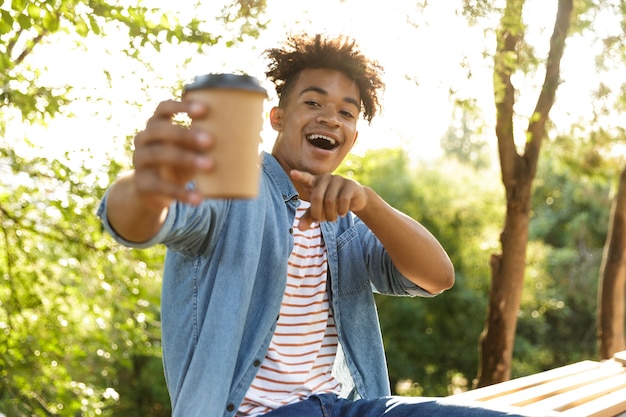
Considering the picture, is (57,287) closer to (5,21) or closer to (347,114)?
(5,21)

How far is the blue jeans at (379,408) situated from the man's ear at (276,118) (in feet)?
2.54

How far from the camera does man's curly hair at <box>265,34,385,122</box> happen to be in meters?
2.22

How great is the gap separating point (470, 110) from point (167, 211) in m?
2.95

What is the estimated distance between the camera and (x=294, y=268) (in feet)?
6.61

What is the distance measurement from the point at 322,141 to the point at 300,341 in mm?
546

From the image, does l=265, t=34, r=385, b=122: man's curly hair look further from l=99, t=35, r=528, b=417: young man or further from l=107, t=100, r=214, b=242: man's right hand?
l=107, t=100, r=214, b=242: man's right hand

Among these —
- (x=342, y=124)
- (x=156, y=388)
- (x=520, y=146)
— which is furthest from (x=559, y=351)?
(x=342, y=124)

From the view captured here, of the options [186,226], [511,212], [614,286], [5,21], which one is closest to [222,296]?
[186,226]

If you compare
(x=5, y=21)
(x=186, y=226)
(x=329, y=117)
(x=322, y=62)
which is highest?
(x=5, y=21)

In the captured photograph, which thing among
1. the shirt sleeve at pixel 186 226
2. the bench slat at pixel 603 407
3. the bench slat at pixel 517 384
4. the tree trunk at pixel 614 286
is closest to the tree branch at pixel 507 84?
the bench slat at pixel 517 384

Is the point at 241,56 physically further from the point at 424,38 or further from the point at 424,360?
the point at 424,360

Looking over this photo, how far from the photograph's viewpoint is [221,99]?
101cm

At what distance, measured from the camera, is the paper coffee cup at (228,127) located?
102cm

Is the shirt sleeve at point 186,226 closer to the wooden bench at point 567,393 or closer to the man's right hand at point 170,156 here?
the man's right hand at point 170,156
